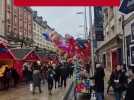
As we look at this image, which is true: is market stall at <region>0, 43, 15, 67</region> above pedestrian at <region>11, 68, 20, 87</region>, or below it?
above

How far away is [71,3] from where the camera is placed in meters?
8.73

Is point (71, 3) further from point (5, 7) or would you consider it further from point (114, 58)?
point (5, 7)

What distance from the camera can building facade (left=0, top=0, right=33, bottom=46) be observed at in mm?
67681

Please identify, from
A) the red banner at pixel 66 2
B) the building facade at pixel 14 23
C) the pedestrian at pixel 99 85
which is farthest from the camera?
the building facade at pixel 14 23

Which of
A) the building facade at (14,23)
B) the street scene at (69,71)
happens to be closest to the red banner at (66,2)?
the street scene at (69,71)

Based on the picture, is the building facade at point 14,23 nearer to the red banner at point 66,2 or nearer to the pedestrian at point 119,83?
the pedestrian at point 119,83


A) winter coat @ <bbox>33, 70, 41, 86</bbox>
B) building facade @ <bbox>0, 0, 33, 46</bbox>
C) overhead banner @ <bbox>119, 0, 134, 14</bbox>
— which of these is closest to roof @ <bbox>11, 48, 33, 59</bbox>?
winter coat @ <bbox>33, 70, 41, 86</bbox>

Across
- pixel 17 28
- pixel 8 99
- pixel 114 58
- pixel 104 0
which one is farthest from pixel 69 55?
pixel 104 0

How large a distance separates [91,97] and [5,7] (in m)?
48.6

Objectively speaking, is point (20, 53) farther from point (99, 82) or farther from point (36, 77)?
point (99, 82)

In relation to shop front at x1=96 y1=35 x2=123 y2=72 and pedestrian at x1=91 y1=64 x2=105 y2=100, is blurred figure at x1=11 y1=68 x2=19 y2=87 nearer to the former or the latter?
shop front at x1=96 y1=35 x2=123 y2=72

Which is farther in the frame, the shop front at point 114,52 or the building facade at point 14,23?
the building facade at point 14,23

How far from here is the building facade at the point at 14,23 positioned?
67681 mm

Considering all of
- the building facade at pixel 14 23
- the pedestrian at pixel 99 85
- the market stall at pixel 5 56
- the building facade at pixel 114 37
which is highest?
the building facade at pixel 14 23
